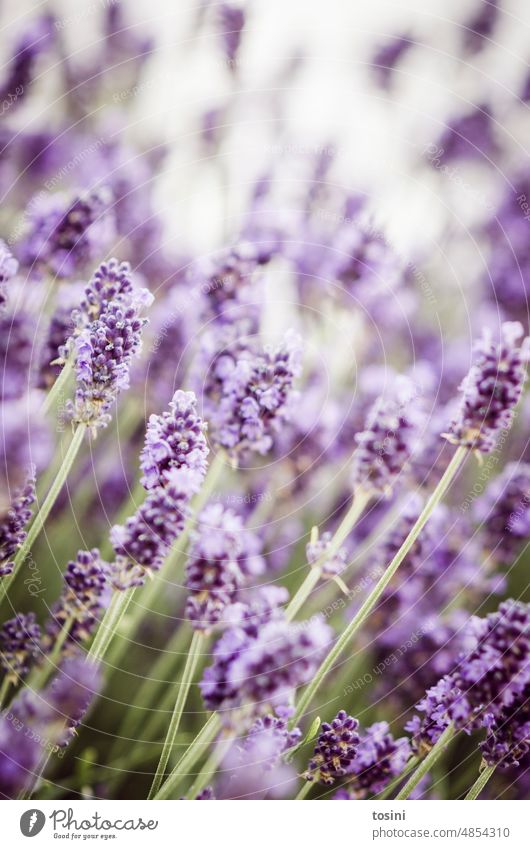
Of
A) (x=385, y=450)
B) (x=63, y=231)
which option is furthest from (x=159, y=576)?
(x=63, y=231)

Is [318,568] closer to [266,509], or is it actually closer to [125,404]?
[266,509]

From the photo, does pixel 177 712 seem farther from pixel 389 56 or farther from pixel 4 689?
pixel 389 56

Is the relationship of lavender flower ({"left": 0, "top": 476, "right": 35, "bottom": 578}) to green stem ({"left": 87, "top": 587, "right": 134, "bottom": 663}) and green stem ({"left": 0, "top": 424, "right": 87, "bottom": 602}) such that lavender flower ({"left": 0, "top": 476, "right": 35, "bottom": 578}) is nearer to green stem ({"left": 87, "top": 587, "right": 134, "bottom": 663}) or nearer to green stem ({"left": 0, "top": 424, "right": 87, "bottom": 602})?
green stem ({"left": 0, "top": 424, "right": 87, "bottom": 602})

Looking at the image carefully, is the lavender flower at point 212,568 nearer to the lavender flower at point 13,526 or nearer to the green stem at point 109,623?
the green stem at point 109,623

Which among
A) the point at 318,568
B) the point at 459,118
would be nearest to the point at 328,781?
the point at 318,568

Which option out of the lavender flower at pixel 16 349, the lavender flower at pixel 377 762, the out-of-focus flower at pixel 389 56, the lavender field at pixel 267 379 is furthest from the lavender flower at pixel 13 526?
the out-of-focus flower at pixel 389 56
